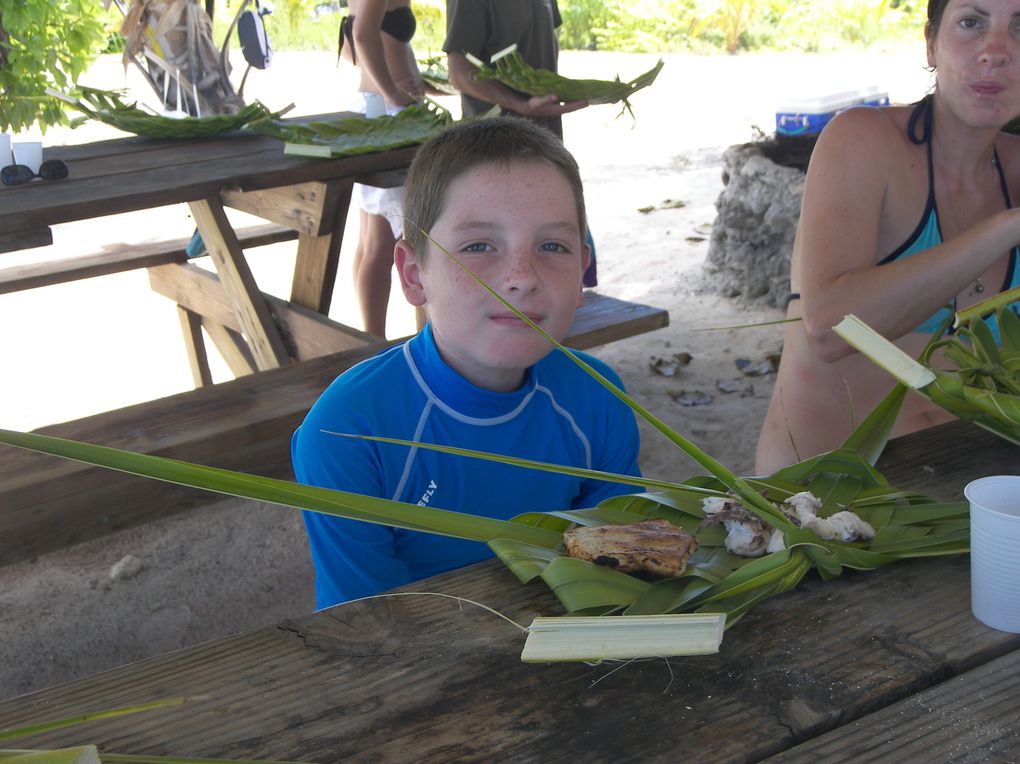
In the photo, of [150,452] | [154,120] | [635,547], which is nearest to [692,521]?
[635,547]

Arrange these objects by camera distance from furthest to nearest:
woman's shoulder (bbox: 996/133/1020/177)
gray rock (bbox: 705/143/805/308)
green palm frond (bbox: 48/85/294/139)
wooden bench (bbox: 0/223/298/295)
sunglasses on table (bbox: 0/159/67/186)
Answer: gray rock (bbox: 705/143/805/308) → wooden bench (bbox: 0/223/298/295) → green palm frond (bbox: 48/85/294/139) → sunglasses on table (bbox: 0/159/67/186) → woman's shoulder (bbox: 996/133/1020/177)

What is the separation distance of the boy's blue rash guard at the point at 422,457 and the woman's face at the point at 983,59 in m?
0.90

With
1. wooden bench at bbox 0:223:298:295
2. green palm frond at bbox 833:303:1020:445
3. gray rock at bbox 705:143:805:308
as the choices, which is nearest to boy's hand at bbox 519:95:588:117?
gray rock at bbox 705:143:805:308

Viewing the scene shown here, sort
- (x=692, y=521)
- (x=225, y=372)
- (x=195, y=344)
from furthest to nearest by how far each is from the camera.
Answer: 1. (x=225, y=372)
2. (x=195, y=344)
3. (x=692, y=521)

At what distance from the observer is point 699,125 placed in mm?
9500

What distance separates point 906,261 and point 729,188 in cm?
340

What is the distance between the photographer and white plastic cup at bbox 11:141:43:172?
10.5 feet

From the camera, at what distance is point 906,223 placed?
1.95m

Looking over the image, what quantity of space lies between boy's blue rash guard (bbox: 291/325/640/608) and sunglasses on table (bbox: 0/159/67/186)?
2.06 metres

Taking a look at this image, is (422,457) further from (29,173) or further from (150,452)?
(29,173)

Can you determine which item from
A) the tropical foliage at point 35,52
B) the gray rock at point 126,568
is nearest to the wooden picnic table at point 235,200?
the gray rock at point 126,568

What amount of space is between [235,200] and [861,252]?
2344 mm

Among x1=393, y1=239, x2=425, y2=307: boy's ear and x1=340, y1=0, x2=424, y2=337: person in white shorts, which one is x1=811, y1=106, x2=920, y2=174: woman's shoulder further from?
x1=340, y1=0, x2=424, y2=337: person in white shorts

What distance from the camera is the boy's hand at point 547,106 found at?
385cm
